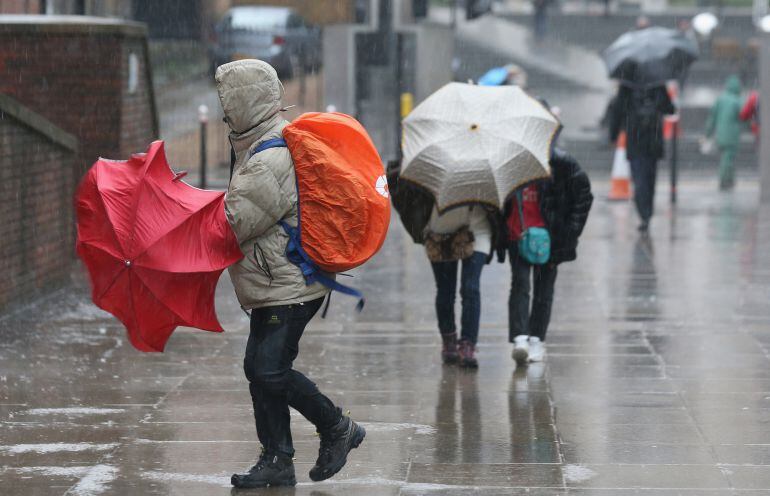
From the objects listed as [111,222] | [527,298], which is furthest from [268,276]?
[527,298]

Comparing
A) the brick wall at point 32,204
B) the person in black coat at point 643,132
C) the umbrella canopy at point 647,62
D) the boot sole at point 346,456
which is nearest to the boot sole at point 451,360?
the boot sole at point 346,456

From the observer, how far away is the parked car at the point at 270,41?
30.4 meters

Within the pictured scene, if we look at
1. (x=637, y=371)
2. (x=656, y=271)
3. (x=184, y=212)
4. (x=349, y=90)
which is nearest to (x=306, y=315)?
(x=184, y=212)

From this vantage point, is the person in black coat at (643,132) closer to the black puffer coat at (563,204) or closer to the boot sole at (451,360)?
the black puffer coat at (563,204)

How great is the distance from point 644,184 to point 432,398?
27.1 ft

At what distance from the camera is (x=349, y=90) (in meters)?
24.5

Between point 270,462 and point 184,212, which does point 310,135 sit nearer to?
point 184,212

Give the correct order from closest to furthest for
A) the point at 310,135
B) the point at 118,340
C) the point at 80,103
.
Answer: the point at 310,135 < the point at 118,340 < the point at 80,103

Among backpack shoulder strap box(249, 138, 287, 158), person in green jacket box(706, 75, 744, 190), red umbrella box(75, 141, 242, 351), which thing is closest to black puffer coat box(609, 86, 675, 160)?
person in green jacket box(706, 75, 744, 190)

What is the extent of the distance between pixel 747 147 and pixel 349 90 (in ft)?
23.4

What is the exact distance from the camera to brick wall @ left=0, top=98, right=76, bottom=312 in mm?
10852

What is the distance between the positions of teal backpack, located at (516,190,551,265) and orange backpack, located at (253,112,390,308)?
273 cm

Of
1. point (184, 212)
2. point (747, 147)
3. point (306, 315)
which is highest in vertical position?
point (184, 212)

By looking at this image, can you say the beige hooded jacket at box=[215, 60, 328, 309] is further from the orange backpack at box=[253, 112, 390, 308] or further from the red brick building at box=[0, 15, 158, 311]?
the red brick building at box=[0, 15, 158, 311]
